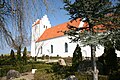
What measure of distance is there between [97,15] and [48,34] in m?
36.8

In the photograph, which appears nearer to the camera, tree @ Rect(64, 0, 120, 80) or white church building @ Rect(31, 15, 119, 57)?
tree @ Rect(64, 0, 120, 80)

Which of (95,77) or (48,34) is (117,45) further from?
(48,34)

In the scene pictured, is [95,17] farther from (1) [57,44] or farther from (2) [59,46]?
(1) [57,44]

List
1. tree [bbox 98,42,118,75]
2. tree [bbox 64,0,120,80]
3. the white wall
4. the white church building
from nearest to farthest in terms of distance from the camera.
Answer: tree [bbox 64,0,120,80]
tree [bbox 98,42,118,75]
the white church building
the white wall

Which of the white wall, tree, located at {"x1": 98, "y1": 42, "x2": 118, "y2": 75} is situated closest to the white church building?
the white wall

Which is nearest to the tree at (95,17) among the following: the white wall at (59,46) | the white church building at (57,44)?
the white church building at (57,44)

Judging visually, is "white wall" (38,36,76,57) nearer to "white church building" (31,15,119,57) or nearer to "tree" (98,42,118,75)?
"white church building" (31,15,119,57)

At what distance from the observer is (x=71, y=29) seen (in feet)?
53.5

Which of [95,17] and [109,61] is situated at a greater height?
[95,17]

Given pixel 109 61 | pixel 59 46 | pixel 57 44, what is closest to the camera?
pixel 109 61

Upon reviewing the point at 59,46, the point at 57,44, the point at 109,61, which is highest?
the point at 57,44

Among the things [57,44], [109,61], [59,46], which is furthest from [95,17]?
[57,44]

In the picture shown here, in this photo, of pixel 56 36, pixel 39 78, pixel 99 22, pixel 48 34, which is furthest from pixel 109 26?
pixel 48 34

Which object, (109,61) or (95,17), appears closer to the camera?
(95,17)
